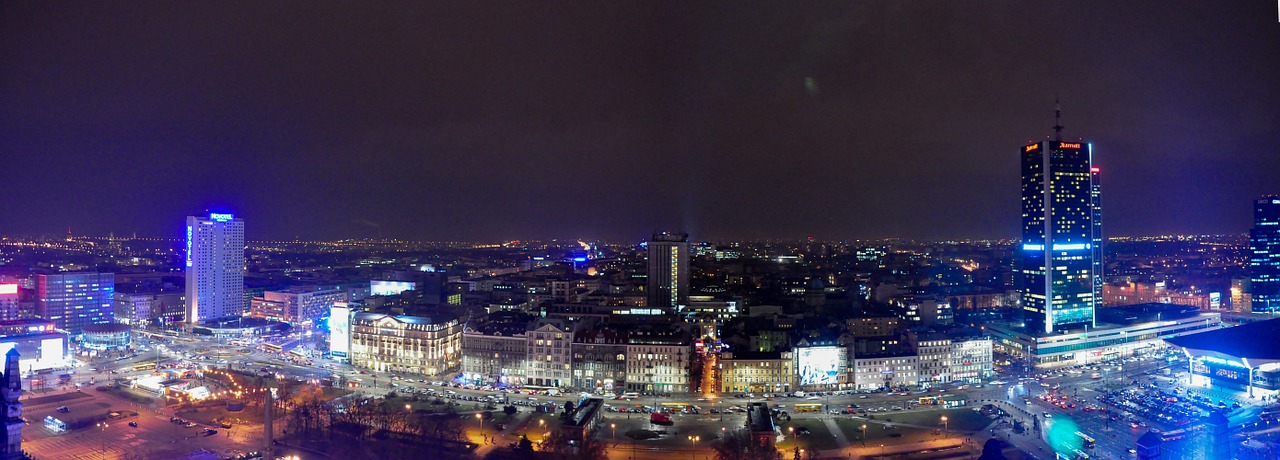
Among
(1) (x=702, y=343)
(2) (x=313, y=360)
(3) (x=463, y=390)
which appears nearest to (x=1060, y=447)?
(1) (x=702, y=343)

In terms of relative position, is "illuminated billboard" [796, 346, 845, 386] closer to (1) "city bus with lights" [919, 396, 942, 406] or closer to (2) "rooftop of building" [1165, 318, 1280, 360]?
(1) "city bus with lights" [919, 396, 942, 406]

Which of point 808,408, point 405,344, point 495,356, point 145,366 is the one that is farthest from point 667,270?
point 145,366

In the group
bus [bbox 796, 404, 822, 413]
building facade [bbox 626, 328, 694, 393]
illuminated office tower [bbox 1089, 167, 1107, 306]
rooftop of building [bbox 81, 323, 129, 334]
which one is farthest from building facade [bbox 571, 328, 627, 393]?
illuminated office tower [bbox 1089, 167, 1107, 306]

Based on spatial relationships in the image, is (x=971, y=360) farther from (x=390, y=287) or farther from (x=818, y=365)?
(x=390, y=287)

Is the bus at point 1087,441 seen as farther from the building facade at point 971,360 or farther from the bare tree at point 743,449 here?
the bare tree at point 743,449

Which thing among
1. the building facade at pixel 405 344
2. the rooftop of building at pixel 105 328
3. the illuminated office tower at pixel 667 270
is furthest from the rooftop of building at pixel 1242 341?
the rooftop of building at pixel 105 328

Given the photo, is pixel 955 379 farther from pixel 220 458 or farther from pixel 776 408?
pixel 220 458
